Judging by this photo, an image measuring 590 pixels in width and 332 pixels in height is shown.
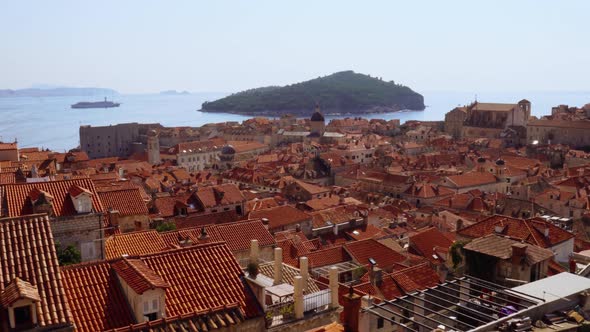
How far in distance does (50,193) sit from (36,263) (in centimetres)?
911

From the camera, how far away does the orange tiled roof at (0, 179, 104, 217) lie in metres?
16.4

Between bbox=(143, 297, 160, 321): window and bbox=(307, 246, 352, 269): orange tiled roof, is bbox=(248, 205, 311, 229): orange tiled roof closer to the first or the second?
bbox=(307, 246, 352, 269): orange tiled roof

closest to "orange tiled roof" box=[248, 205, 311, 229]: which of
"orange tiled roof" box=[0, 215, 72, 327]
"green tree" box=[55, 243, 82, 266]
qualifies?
"green tree" box=[55, 243, 82, 266]

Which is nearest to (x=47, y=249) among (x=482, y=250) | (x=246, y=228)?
(x=482, y=250)

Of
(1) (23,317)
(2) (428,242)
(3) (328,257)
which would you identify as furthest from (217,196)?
(1) (23,317)

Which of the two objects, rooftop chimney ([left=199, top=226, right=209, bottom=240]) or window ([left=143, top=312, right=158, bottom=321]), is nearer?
window ([left=143, top=312, right=158, bottom=321])

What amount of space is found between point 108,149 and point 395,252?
86.2m

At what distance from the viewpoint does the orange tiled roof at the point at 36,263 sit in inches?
320

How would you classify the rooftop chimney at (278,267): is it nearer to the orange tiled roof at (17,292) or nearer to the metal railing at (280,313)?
the metal railing at (280,313)

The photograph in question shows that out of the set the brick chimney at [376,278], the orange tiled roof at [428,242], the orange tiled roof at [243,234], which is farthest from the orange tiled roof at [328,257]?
the orange tiled roof at [428,242]

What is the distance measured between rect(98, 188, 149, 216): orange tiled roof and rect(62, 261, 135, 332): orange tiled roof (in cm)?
1330

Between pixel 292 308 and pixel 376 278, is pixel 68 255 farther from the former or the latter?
pixel 376 278

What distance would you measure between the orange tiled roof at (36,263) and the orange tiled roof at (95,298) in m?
1.03

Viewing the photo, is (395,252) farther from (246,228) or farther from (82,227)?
(82,227)
